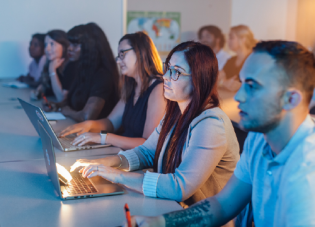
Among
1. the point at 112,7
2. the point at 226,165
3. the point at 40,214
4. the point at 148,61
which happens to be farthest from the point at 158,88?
the point at 112,7

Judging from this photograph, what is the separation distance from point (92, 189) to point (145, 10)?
3976mm

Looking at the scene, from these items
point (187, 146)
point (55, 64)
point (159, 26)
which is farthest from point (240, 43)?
point (187, 146)

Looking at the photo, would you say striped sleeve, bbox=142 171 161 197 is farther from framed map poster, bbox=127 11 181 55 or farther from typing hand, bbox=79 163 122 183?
framed map poster, bbox=127 11 181 55

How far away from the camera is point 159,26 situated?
4.92 meters

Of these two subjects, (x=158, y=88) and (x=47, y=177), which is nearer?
(x=47, y=177)

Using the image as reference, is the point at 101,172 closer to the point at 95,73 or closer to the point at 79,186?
the point at 79,186

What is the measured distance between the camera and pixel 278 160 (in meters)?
0.85

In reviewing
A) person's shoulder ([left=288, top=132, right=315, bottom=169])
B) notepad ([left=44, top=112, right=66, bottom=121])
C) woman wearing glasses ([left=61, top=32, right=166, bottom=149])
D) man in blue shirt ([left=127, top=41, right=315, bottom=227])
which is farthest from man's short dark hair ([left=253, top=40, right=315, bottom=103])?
notepad ([left=44, top=112, right=66, bottom=121])

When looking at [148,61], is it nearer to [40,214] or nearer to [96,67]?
[96,67]

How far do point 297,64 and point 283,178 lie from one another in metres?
0.28

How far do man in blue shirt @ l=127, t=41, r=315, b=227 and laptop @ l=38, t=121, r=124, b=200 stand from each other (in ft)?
0.99

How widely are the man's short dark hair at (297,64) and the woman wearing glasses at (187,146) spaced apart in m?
0.46

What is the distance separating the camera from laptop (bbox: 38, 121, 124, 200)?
114 cm

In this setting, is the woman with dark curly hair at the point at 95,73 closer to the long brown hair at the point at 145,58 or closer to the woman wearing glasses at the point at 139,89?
the woman wearing glasses at the point at 139,89
